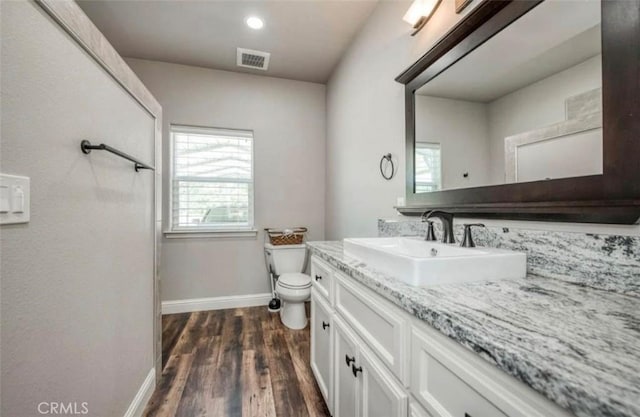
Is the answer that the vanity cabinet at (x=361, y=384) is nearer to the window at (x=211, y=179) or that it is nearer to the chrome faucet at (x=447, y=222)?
the chrome faucet at (x=447, y=222)

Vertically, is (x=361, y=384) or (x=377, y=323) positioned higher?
(x=377, y=323)

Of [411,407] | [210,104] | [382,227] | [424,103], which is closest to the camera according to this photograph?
[411,407]

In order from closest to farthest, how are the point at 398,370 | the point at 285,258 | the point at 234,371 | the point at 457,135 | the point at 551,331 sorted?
the point at 551,331, the point at 398,370, the point at 457,135, the point at 234,371, the point at 285,258

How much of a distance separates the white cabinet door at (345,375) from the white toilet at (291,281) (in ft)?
3.52

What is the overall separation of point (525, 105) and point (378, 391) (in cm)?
112

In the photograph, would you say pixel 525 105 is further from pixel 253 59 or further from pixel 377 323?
pixel 253 59

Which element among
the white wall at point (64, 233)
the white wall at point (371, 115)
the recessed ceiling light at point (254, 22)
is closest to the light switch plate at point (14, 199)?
the white wall at point (64, 233)

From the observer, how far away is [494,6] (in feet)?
3.27

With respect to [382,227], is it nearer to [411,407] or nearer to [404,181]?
[404,181]

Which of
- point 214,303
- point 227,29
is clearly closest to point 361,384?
point 214,303

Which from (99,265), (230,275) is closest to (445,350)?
(99,265)

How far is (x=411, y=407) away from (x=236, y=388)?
51.3 inches

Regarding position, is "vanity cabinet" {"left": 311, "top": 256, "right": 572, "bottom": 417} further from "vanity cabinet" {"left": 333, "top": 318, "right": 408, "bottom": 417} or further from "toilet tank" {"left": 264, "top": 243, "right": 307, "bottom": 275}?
"toilet tank" {"left": 264, "top": 243, "right": 307, "bottom": 275}

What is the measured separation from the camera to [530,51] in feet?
3.11
